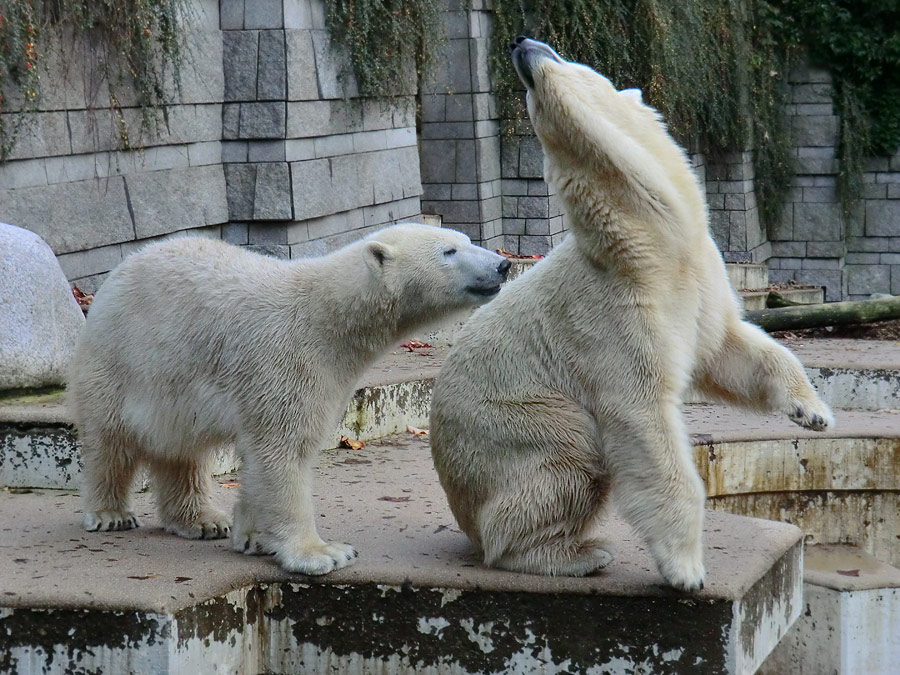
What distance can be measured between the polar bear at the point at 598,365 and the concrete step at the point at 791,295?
7863 mm

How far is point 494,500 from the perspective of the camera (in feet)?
9.62

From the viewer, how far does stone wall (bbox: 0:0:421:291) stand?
240 inches

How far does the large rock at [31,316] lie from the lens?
14.9 ft

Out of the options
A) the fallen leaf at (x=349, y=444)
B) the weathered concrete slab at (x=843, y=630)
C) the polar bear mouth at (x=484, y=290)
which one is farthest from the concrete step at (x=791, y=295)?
the polar bear mouth at (x=484, y=290)

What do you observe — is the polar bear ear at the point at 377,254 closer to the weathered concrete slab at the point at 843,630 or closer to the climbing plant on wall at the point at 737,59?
the weathered concrete slab at the point at 843,630

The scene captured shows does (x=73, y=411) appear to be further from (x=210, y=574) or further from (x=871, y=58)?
(x=871, y=58)

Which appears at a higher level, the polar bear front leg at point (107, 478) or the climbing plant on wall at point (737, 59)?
the climbing plant on wall at point (737, 59)

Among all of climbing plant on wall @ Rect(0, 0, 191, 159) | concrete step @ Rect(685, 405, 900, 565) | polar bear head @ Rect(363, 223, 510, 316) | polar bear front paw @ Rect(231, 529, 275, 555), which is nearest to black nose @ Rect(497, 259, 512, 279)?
polar bear head @ Rect(363, 223, 510, 316)

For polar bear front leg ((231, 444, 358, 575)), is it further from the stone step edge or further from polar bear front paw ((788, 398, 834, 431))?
polar bear front paw ((788, 398, 834, 431))

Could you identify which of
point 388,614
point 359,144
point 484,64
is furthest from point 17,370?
point 484,64

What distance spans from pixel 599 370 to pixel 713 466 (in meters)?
2.60

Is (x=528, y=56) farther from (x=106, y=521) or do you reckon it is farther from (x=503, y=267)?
(x=106, y=521)

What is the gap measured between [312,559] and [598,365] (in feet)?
2.98

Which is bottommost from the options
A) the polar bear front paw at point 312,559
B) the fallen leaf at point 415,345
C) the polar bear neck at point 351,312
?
the fallen leaf at point 415,345
